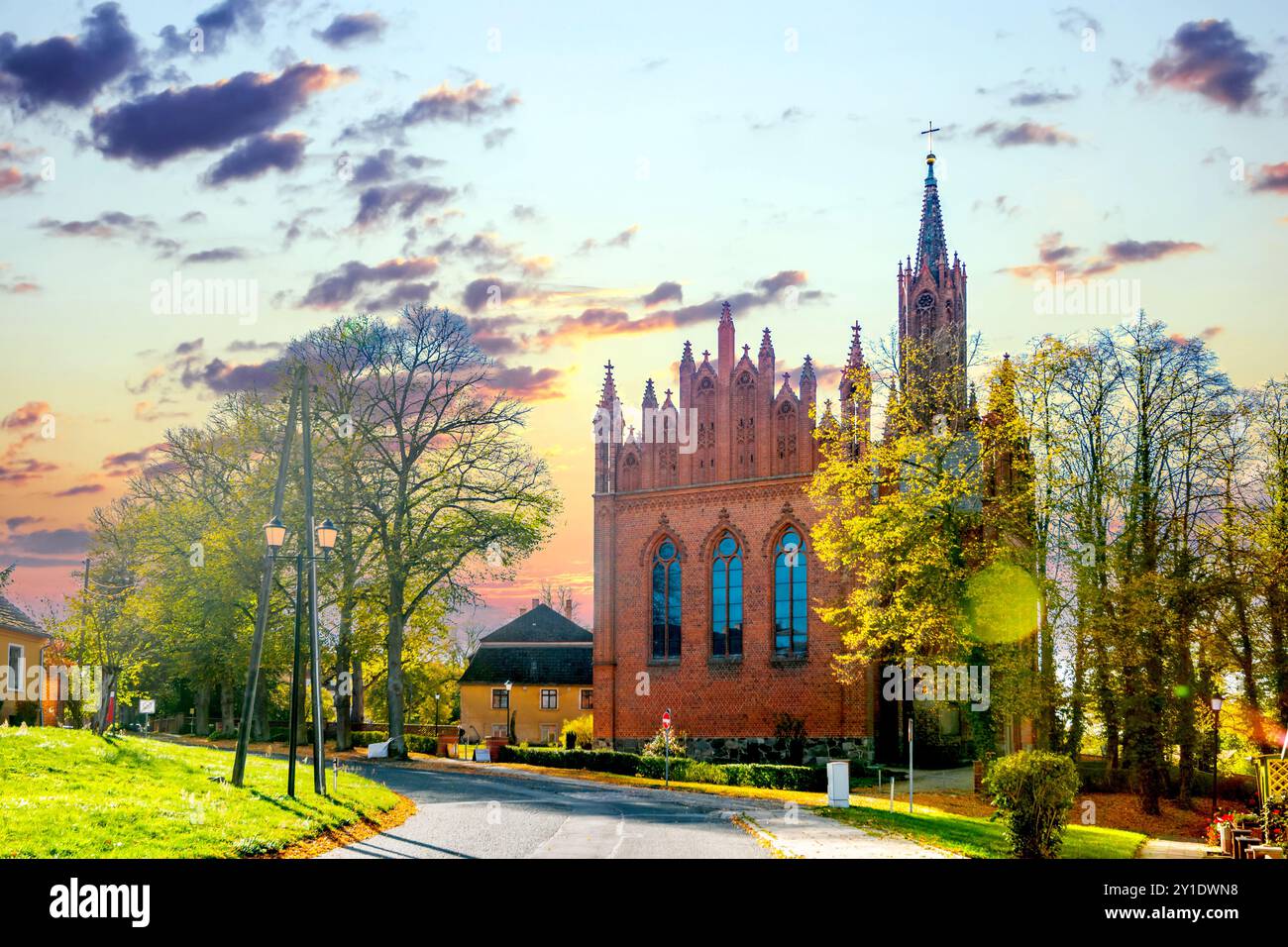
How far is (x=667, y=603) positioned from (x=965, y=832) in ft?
74.3

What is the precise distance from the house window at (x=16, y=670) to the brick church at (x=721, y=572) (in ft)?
71.1

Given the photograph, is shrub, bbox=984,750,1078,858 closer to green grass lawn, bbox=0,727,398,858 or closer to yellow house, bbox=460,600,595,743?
green grass lawn, bbox=0,727,398,858

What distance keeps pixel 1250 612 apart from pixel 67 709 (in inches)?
1729

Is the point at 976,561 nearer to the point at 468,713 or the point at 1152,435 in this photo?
the point at 1152,435

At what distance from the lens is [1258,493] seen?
3366 centimetres

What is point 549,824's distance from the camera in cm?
2166

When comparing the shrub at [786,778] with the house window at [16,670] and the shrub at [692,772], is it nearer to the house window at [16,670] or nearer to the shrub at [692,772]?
the shrub at [692,772]

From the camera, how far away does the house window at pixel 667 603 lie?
151ft

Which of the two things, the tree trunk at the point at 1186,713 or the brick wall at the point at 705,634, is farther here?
the brick wall at the point at 705,634

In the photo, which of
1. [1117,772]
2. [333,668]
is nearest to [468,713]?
[333,668]

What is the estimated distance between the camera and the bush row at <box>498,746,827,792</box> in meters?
34.9

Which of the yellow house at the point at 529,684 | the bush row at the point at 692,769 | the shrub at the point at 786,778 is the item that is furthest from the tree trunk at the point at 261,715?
the shrub at the point at 786,778

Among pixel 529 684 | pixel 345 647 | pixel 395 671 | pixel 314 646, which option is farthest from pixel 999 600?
pixel 529 684
